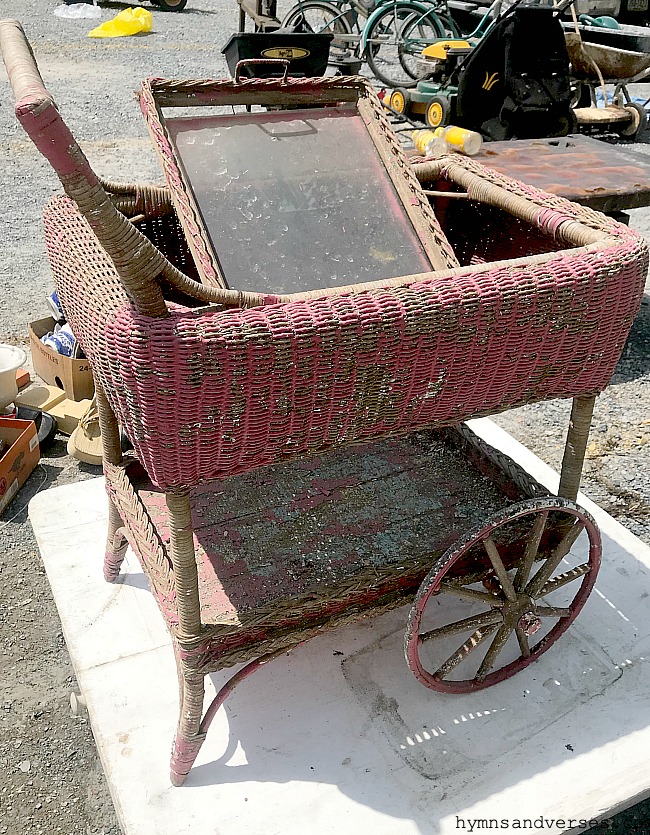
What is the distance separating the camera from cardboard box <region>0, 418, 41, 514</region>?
230cm

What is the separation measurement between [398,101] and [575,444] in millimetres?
4754

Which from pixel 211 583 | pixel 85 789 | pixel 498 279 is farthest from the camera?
pixel 85 789

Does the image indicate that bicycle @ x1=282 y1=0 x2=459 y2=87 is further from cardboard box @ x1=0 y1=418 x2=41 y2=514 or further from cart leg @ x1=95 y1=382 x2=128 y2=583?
cart leg @ x1=95 y1=382 x2=128 y2=583

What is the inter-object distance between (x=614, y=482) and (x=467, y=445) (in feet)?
2.98

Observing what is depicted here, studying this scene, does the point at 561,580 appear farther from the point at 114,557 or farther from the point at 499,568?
the point at 114,557

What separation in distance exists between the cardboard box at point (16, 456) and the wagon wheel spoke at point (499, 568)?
146 centimetres

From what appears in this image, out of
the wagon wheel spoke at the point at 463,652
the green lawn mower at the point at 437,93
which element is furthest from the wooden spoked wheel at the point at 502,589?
the green lawn mower at the point at 437,93

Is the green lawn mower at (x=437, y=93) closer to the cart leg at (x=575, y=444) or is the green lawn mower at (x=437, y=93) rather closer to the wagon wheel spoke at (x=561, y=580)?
the cart leg at (x=575, y=444)

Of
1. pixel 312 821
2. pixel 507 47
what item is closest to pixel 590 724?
pixel 312 821

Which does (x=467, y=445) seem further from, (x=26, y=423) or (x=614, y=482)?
(x=26, y=423)

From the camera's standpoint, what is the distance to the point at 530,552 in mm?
1525

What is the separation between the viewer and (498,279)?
3.94ft

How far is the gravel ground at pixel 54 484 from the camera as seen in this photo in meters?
1.62

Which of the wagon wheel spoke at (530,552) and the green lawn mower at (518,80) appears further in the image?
the green lawn mower at (518,80)
